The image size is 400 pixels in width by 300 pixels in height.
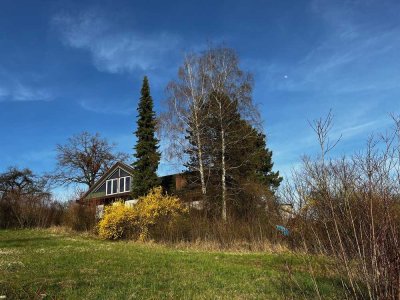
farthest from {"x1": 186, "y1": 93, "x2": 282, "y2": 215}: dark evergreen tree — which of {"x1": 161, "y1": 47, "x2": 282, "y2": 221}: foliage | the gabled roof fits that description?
the gabled roof

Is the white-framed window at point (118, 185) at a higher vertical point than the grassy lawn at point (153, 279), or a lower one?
higher

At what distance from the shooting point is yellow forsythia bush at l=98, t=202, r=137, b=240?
22.2 metres

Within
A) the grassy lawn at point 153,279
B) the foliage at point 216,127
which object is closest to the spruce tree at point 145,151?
the foliage at point 216,127

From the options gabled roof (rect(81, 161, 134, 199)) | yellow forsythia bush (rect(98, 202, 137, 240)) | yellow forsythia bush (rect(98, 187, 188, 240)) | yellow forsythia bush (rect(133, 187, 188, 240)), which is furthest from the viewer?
gabled roof (rect(81, 161, 134, 199))

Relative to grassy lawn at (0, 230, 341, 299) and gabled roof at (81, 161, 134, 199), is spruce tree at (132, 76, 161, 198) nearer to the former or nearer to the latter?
gabled roof at (81, 161, 134, 199)

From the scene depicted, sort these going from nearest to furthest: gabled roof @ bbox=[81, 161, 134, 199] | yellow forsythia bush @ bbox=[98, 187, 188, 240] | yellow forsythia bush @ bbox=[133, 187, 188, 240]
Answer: yellow forsythia bush @ bbox=[133, 187, 188, 240], yellow forsythia bush @ bbox=[98, 187, 188, 240], gabled roof @ bbox=[81, 161, 134, 199]

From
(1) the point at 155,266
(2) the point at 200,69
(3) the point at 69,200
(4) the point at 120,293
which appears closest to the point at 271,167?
(2) the point at 200,69

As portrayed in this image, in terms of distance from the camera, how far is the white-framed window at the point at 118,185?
4412cm

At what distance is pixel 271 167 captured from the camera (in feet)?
127

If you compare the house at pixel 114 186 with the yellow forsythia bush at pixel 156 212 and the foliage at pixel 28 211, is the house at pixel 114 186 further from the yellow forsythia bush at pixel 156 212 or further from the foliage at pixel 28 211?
the yellow forsythia bush at pixel 156 212

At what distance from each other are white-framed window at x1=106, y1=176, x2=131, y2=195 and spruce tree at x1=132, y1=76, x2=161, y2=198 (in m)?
10.4

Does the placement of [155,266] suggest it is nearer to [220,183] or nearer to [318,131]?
[318,131]

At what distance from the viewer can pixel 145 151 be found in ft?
111

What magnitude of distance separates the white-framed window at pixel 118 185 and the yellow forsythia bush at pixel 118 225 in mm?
21456
